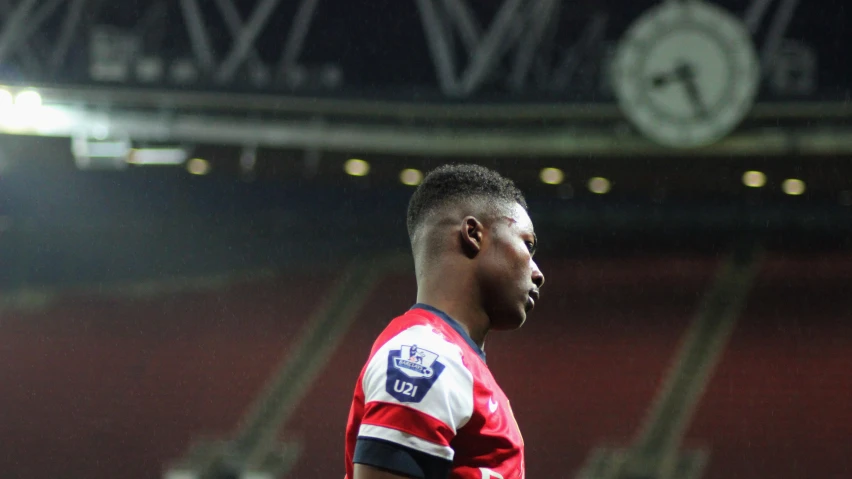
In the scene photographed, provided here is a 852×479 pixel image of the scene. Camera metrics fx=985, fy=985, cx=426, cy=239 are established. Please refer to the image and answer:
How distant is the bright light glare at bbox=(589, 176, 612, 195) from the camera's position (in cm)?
1227

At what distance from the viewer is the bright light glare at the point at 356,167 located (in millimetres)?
11977

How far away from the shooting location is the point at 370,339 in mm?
12367

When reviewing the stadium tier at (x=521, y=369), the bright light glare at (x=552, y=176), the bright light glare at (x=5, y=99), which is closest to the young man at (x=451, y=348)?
the bright light glare at (x=5, y=99)

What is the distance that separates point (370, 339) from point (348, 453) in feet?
35.4

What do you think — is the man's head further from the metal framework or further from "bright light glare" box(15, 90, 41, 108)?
"bright light glare" box(15, 90, 41, 108)

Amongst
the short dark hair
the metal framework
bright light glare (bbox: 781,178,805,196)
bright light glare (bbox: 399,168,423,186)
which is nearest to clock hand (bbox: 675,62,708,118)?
the metal framework

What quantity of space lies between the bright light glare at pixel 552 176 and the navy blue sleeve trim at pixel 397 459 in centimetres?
1071

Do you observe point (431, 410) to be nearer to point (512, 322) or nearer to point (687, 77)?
point (512, 322)

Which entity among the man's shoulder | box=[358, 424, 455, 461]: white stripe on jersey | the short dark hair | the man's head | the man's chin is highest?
the short dark hair

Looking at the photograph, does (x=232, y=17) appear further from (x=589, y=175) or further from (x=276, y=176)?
(x=589, y=175)

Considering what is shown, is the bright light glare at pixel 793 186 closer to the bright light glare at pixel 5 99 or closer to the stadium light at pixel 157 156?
the stadium light at pixel 157 156

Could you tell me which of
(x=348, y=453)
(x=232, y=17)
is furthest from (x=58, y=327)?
(x=348, y=453)

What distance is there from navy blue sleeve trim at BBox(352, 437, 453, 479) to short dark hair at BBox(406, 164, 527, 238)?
0.46 metres

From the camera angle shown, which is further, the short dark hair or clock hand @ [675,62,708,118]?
clock hand @ [675,62,708,118]
